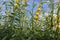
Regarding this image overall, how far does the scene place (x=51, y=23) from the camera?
2863 millimetres

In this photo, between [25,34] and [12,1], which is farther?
[12,1]

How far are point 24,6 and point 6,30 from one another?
39 cm

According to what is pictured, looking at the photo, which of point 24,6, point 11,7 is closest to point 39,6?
point 24,6

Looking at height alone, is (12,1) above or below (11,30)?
above

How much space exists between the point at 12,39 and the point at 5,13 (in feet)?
1.81

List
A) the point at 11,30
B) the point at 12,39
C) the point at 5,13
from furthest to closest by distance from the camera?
the point at 5,13 < the point at 11,30 < the point at 12,39

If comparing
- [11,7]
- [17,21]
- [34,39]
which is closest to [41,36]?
[34,39]

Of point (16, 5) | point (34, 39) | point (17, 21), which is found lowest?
point (34, 39)

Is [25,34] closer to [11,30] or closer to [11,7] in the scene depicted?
[11,30]

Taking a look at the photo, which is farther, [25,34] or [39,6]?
[39,6]

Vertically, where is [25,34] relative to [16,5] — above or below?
Answer: below

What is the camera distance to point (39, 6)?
2984mm

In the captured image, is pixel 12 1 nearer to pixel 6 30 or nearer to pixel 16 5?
pixel 16 5

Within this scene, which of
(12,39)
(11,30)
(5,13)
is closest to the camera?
(12,39)
